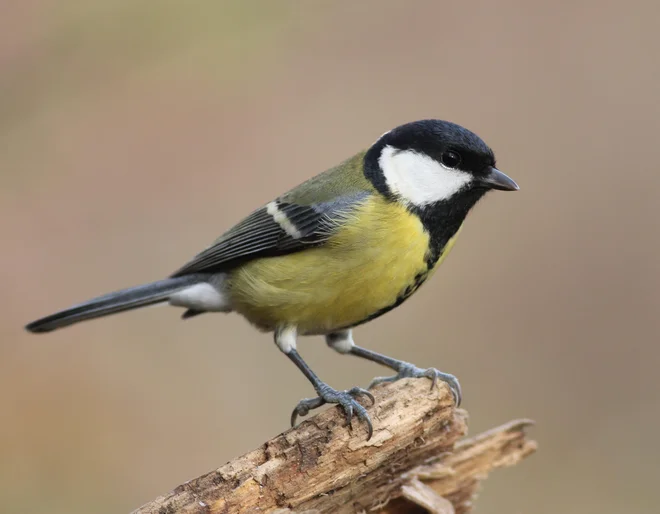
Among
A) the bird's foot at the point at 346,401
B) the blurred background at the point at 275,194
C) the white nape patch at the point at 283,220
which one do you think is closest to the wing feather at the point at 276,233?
the white nape patch at the point at 283,220

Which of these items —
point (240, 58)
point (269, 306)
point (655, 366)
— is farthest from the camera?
point (240, 58)

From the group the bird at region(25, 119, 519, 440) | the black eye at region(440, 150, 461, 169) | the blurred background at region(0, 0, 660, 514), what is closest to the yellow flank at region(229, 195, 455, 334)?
the bird at region(25, 119, 519, 440)

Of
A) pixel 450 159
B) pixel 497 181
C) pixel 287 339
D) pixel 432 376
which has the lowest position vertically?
pixel 432 376

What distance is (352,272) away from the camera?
2.47 metres

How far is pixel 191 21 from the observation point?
15.8 ft

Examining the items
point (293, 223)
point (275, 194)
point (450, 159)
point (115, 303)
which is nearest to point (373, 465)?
point (293, 223)

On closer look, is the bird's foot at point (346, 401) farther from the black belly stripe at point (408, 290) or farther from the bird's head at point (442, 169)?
the bird's head at point (442, 169)

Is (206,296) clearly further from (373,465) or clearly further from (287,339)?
(373,465)

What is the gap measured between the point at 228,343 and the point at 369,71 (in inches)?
84.9

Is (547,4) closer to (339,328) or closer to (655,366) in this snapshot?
(655,366)

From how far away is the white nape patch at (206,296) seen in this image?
2.86 m

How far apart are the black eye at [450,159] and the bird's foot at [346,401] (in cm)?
79

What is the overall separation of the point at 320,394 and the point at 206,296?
678mm

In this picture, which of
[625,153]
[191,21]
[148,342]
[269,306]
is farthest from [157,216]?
[625,153]
